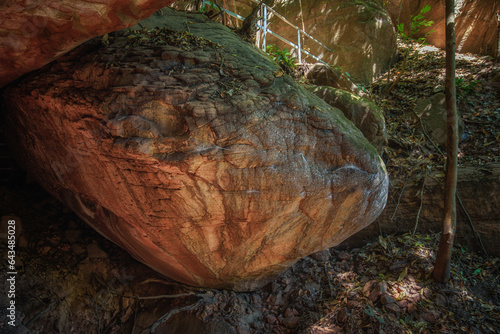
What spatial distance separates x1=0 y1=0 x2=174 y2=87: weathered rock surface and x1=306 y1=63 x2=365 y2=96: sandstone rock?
424 centimetres

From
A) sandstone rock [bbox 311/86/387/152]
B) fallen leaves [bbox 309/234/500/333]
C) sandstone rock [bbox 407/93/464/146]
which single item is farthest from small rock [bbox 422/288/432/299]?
sandstone rock [bbox 407/93/464/146]

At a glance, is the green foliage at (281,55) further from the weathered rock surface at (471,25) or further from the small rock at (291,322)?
the small rock at (291,322)

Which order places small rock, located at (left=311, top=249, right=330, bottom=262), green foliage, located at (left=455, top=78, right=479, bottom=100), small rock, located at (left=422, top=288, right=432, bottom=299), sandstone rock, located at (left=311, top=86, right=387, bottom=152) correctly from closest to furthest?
small rock, located at (left=422, top=288, right=432, bottom=299) → small rock, located at (left=311, top=249, right=330, bottom=262) → sandstone rock, located at (left=311, top=86, right=387, bottom=152) → green foliage, located at (left=455, top=78, right=479, bottom=100)

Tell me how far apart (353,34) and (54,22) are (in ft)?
24.6

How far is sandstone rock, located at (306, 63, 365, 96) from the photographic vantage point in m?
5.64

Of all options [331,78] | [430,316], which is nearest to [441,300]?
[430,316]

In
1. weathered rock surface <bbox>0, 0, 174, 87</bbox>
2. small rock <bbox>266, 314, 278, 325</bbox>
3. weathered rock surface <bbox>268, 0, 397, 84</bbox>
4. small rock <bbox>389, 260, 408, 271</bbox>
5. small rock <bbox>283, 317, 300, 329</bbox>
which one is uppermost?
weathered rock surface <bbox>268, 0, 397, 84</bbox>

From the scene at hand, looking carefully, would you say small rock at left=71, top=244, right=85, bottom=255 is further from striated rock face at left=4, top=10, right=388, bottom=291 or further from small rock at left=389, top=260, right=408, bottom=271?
small rock at left=389, top=260, right=408, bottom=271

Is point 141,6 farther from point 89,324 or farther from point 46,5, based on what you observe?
point 89,324

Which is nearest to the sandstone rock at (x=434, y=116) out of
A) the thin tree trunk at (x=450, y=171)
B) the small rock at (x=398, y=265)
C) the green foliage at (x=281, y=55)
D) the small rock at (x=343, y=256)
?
the thin tree trunk at (x=450, y=171)

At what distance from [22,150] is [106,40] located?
2377 mm

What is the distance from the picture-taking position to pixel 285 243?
3.03m

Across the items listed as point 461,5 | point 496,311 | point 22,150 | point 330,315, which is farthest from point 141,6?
point 461,5

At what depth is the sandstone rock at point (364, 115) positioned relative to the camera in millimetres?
4621
